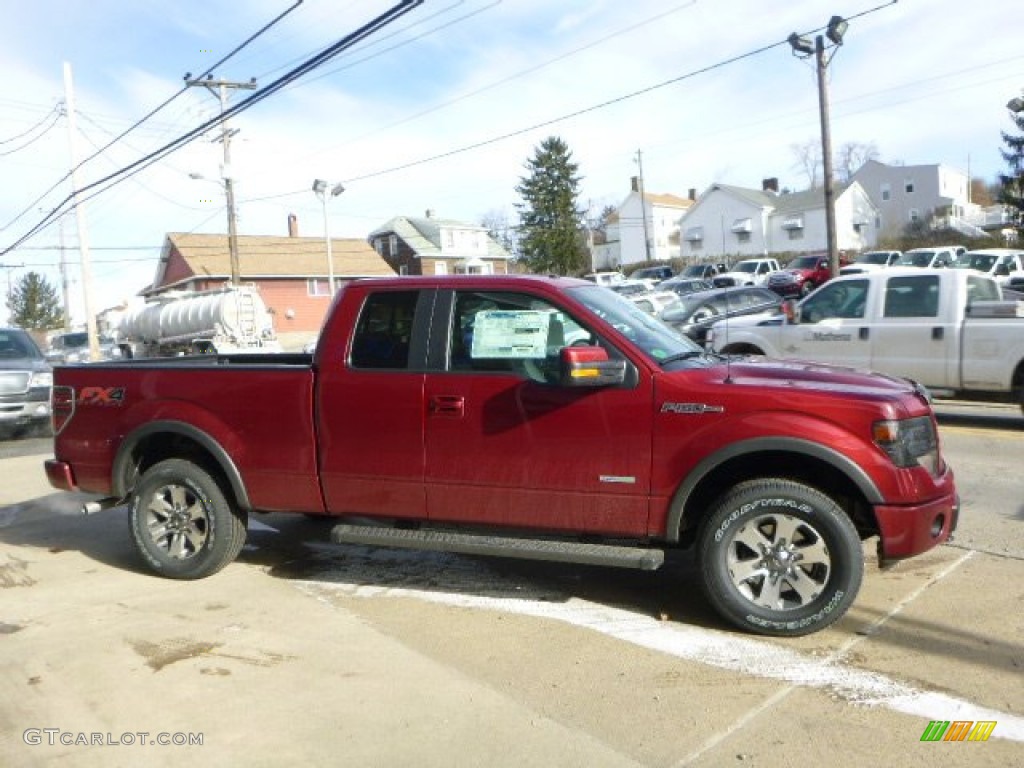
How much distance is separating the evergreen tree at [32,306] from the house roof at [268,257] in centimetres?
4408

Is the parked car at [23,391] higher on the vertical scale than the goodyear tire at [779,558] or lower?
higher

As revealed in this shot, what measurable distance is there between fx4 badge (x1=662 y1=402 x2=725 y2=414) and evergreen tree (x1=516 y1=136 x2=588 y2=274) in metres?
65.8

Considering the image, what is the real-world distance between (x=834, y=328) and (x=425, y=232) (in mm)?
60271

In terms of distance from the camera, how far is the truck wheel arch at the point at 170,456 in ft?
17.5

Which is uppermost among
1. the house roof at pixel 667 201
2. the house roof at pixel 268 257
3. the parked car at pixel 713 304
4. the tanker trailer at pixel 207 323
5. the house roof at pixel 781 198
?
the house roof at pixel 667 201

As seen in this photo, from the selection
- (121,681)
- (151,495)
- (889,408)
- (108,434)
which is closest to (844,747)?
(889,408)

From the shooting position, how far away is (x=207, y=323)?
3275 centimetres

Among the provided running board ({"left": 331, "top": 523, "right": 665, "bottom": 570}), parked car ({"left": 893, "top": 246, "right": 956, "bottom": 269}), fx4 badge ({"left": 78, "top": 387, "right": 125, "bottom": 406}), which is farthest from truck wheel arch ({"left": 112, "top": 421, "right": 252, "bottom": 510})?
parked car ({"left": 893, "top": 246, "right": 956, "bottom": 269})

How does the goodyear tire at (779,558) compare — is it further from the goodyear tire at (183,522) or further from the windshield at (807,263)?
the windshield at (807,263)

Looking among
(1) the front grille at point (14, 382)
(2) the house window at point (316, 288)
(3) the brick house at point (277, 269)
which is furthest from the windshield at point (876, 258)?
(1) the front grille at point (14, 382)

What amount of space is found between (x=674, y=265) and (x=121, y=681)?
2252 inches

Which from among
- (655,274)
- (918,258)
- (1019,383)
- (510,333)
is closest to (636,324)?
(510,333)

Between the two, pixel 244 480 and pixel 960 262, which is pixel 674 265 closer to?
pixel 960 262

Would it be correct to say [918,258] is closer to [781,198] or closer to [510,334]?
[510,334]
